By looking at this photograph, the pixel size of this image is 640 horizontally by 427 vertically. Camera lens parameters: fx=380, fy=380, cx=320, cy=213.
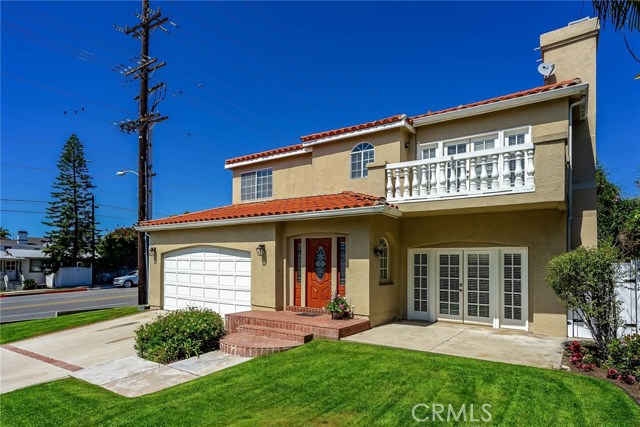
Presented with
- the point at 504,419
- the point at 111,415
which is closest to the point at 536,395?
the point at 504,419

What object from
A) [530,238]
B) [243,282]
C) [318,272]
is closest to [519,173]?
[530,238]

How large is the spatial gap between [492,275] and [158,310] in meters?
13.8

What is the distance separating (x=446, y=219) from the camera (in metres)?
11.8

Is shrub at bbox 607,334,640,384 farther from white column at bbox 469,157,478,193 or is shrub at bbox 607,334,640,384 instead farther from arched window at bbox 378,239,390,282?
arched window at bbox 378,239,390,282

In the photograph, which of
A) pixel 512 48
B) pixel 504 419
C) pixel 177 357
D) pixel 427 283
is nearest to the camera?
pixel 504 419

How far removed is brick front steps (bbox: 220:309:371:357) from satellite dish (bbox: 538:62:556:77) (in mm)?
9480

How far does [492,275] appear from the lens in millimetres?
11227

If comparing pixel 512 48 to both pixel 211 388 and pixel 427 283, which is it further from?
pixel 211 388

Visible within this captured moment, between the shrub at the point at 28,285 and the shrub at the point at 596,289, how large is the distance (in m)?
44.8

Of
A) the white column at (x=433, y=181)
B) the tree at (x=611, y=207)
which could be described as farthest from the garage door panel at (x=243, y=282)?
the tree at (x=611, y=207)

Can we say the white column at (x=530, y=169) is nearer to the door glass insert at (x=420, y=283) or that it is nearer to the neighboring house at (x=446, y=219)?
the neighboring house at (x=446, y=219)

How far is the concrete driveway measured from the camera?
30.1 ft

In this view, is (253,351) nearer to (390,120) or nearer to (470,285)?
(470,285)

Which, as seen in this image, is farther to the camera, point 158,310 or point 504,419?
point 158,310
